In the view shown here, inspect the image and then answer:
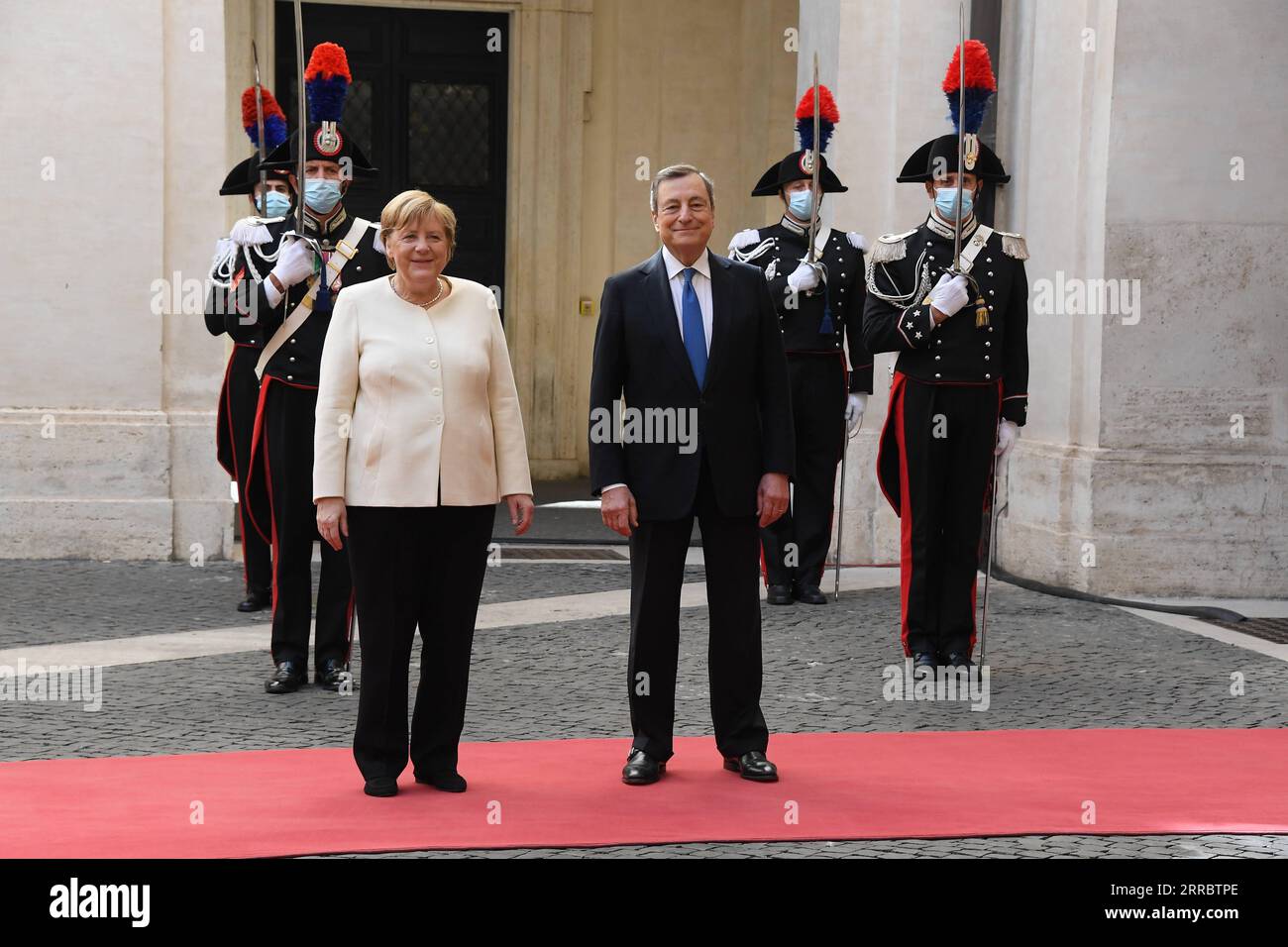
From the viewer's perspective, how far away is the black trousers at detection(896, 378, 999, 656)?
24.9 feet

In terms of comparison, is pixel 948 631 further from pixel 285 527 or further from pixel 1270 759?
pixel 285 527

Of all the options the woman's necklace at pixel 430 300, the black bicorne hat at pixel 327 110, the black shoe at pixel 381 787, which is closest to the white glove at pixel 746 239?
the black bicorne hat at pixel 327 110

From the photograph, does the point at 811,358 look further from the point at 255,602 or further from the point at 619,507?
the point at 619,507

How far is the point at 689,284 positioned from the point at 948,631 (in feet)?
7.85

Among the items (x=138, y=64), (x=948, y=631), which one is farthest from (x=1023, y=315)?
(x=138, y=64)

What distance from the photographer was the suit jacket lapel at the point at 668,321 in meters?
5.71

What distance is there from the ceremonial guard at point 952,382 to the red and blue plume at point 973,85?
0.08 meters

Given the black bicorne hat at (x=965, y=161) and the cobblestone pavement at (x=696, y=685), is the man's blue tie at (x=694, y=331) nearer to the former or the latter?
the cobblestone pavement at (x=696, y=685)

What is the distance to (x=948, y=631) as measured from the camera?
24.8 feet

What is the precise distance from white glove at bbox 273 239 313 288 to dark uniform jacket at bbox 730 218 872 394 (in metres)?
3.18

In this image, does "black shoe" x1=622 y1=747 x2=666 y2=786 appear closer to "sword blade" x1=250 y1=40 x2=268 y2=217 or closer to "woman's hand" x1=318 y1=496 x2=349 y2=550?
"woman's hand" x1=318 y1=496 x2=349 y2=550

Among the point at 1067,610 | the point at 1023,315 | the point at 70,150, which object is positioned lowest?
the point at 1067,610

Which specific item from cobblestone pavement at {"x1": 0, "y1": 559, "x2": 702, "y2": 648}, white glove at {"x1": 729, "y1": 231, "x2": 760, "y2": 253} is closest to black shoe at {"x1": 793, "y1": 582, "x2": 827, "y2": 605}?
cobblestone pavement at {"x1": 0, "y1": 559, "x2": 702, "y2": 648}

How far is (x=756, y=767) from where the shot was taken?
569 cm
